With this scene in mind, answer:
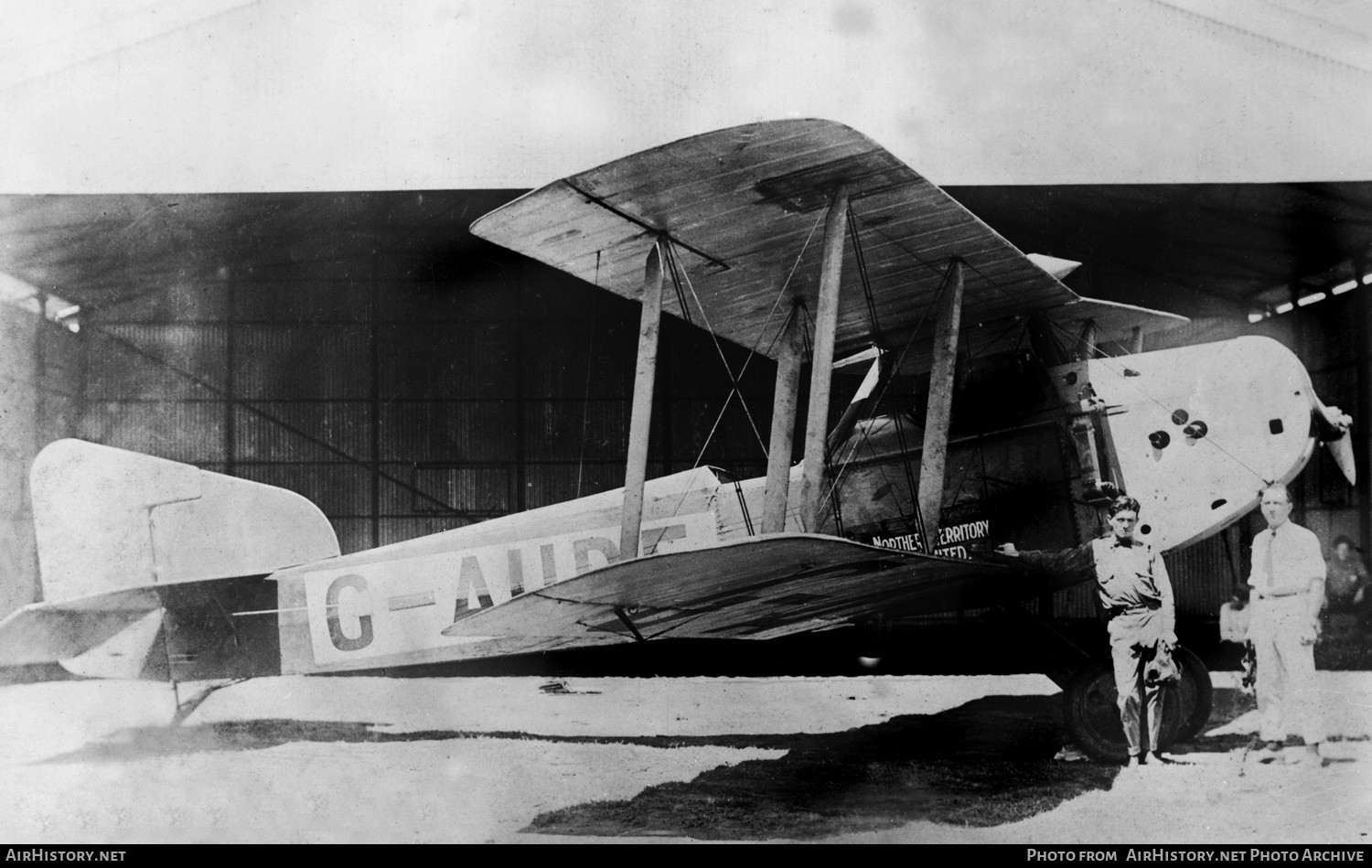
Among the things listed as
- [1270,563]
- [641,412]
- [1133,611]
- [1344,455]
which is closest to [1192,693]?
[1133,611]

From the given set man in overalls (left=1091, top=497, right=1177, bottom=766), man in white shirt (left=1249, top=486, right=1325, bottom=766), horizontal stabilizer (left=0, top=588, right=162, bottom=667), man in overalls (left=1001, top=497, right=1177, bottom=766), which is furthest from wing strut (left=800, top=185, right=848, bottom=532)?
horizontal stabilizer (left=0, top=588, right=162, bottom=667)

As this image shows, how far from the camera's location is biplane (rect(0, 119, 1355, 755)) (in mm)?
3953

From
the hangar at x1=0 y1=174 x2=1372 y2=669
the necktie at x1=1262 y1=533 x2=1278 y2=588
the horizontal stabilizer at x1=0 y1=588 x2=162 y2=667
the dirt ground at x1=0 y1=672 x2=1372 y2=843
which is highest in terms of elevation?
the hangar at x1=0 y1=174 x2=1372 y2=669

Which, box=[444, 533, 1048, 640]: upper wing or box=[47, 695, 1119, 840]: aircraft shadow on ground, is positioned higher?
box=[444, 533, 1048, 640]: upper wing

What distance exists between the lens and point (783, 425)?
4469mm

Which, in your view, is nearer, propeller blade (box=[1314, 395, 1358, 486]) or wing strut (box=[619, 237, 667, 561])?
wing strut (box=[619, 237, 667, 561])

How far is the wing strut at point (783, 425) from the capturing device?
4.02 metres

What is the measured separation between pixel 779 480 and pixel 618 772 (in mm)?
2054

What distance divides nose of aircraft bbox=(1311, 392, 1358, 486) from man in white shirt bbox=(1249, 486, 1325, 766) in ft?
1.12

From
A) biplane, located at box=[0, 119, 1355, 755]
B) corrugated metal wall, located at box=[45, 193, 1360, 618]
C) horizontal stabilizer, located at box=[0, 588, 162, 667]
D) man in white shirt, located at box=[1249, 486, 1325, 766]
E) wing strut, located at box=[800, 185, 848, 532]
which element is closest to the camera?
wing strut, located at box=[800, 185, 848, 532]

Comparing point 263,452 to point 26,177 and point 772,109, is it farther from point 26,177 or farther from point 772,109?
point 772,109

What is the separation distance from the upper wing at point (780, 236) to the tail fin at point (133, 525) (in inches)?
102

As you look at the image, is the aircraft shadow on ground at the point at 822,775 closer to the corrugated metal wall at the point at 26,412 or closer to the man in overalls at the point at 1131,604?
the man in overalls at the point at 1131,604

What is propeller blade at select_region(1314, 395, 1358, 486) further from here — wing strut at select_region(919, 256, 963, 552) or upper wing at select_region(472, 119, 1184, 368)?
wing strut at select_region(919, 256, 963, 552)
